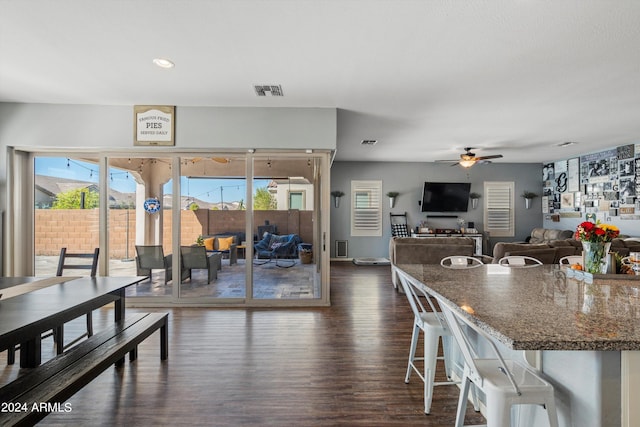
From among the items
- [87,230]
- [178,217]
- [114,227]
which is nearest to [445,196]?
[178,217]

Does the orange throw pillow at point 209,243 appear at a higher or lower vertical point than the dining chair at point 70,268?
higher

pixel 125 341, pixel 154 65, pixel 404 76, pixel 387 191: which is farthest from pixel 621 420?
pixel 387 191

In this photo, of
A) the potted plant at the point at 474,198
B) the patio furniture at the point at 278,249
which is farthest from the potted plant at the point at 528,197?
the patio furniture at the point at 278,249

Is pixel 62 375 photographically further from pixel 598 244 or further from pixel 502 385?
pixel 598 244

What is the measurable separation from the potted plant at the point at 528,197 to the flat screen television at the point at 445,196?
64.5 inches

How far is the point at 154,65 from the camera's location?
11.0ft

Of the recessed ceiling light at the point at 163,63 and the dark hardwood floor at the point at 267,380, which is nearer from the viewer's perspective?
the dark hardwood floor at the point at 267,380

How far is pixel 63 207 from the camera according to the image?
4914 mm

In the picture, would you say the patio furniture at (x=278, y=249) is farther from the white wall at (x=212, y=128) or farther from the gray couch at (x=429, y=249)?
the gray couch at (x=429, y=249)

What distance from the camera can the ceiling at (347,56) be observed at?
2.44 m

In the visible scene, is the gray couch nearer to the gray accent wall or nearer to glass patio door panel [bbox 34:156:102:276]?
the gray accent wall

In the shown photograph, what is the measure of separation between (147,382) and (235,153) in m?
3.17

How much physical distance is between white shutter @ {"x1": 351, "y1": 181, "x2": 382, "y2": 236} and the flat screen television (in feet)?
4.30

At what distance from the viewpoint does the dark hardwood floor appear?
2.24m
